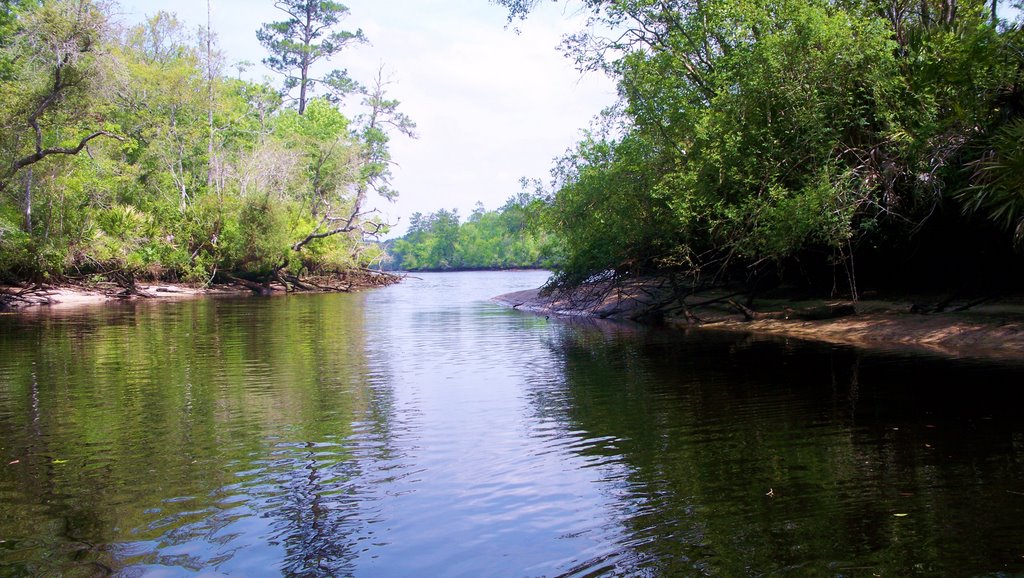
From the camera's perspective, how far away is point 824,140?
16266 millimetres

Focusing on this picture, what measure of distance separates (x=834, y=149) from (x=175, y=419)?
14.6 m

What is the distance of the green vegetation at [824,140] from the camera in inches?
539

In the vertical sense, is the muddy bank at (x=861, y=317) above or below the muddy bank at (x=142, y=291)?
below

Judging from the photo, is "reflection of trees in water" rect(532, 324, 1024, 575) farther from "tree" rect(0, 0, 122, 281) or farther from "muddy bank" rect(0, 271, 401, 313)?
"muddy bank" rect(0, 271, 401, 313)

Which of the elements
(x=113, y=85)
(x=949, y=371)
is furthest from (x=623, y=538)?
(x=113, y=85)

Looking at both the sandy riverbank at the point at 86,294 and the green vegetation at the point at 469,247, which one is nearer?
the sandy riverbank at the point at 86,294

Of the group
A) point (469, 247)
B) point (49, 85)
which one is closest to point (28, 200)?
point (49, 85)

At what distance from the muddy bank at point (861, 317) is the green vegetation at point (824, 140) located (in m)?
1.03

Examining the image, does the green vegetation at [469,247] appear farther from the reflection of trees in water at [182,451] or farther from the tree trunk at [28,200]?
the reflection of trees in water at [182,451]

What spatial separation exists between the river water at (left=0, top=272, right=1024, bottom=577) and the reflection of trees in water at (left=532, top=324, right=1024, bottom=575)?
3 centimetres

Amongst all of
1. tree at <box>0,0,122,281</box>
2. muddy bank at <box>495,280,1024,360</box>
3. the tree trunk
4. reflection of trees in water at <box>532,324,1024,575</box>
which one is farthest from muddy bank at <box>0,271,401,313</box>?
reflection of trees in water at <box>532,324,1024,575</box>

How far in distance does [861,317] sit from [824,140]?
4.48 m

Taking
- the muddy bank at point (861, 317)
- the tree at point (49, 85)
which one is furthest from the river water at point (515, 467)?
the tree at point (49, 85)

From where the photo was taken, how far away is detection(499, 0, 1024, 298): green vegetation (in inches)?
539
